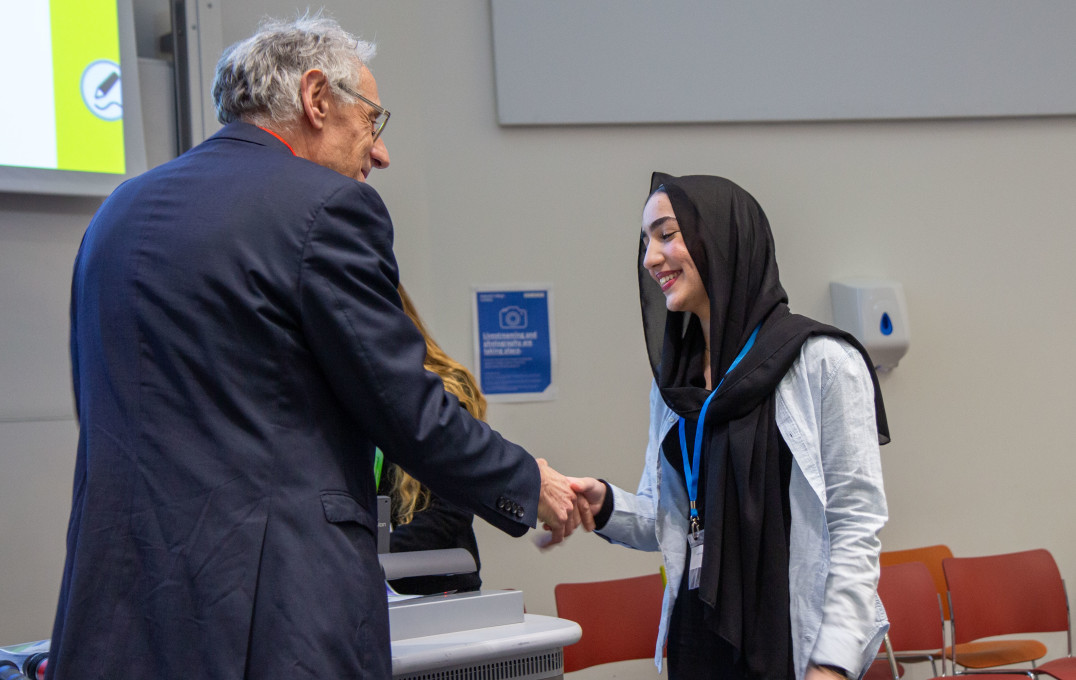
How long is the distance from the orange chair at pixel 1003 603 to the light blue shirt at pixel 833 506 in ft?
7.87

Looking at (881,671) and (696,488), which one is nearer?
(696,488)

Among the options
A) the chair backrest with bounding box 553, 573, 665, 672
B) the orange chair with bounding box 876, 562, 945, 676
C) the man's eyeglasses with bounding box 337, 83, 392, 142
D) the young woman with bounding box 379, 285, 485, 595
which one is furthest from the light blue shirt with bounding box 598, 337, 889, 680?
the orange chair with bounding box 876, 562, 945, 676

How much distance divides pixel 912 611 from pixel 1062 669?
54 centimetres

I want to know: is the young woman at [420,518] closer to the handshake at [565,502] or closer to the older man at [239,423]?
the handshake at [565,502]

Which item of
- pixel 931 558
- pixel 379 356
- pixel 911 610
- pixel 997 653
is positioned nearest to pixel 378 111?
pixel 379 356

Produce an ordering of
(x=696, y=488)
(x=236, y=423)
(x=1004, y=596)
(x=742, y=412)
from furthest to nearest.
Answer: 1. (x=1004, y=596)
2. (x=696, y=488)
3. (x=742, y=412)
4. (x=236, y=423)

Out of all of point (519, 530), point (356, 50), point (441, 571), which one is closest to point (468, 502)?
point (519, 530)

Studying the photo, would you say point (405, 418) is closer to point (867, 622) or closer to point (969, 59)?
point (867, 622)

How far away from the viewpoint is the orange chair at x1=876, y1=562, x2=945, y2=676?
3.59 meters

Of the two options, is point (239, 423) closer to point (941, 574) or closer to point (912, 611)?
point (912, 611)

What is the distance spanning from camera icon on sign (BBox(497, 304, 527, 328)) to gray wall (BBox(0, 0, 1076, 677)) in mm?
144

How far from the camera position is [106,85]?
346 cm

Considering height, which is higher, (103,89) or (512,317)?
(103,89)

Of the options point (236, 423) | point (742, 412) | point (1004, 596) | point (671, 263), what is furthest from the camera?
point (1004, 596)
